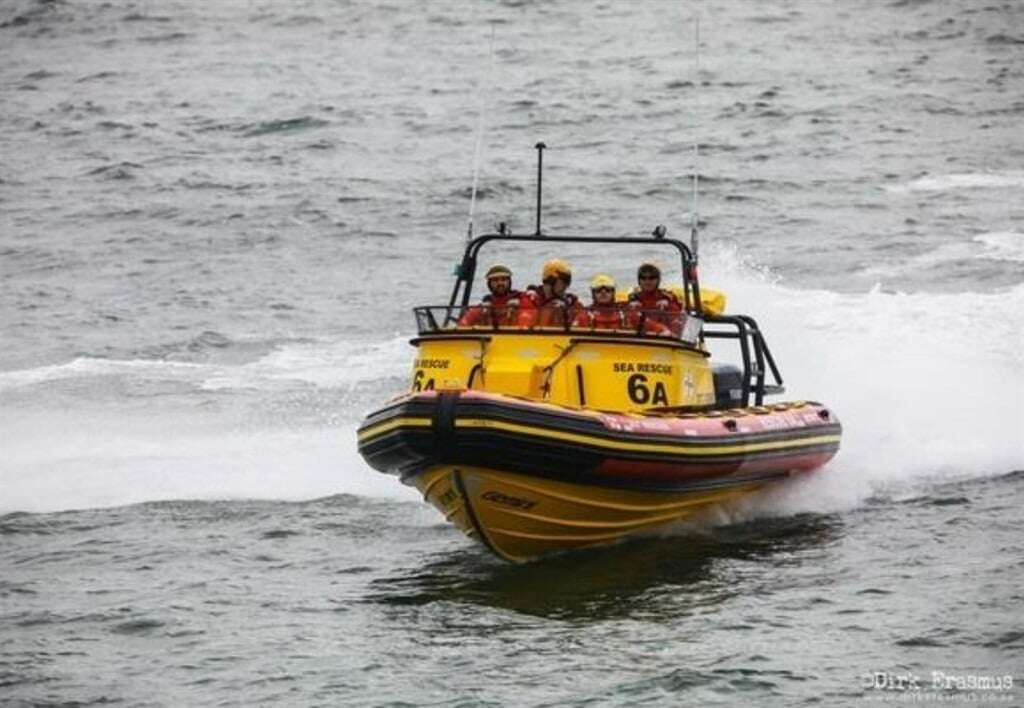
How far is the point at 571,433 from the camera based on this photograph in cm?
1305

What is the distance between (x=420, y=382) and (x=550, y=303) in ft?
3.41

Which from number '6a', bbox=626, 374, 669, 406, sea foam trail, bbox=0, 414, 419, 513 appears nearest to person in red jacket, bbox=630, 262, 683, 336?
number '6a', bbox=626, 374, 669, 406

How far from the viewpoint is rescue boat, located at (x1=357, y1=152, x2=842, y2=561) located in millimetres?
13023

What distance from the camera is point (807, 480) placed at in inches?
623

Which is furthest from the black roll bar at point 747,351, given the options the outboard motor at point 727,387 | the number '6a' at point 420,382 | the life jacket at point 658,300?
the number '6a' at point 420,382

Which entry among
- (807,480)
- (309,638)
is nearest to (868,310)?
(807,480)

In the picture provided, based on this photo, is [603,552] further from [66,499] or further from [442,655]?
[66,499]

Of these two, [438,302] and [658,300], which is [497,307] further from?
[438,302]

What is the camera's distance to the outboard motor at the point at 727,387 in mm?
15766

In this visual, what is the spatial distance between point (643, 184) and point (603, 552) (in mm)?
15683

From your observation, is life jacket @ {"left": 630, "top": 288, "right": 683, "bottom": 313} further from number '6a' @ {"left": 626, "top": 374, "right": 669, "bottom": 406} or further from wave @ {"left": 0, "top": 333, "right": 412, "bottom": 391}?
wave @ {"left": 0, "top": 333, "right": 412, "bottom": 391}

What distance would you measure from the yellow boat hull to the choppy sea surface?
0.22m

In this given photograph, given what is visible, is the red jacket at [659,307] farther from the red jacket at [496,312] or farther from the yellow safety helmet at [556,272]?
the red jacket at [496,312]

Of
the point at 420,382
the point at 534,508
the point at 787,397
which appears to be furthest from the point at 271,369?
the point at 534,508
